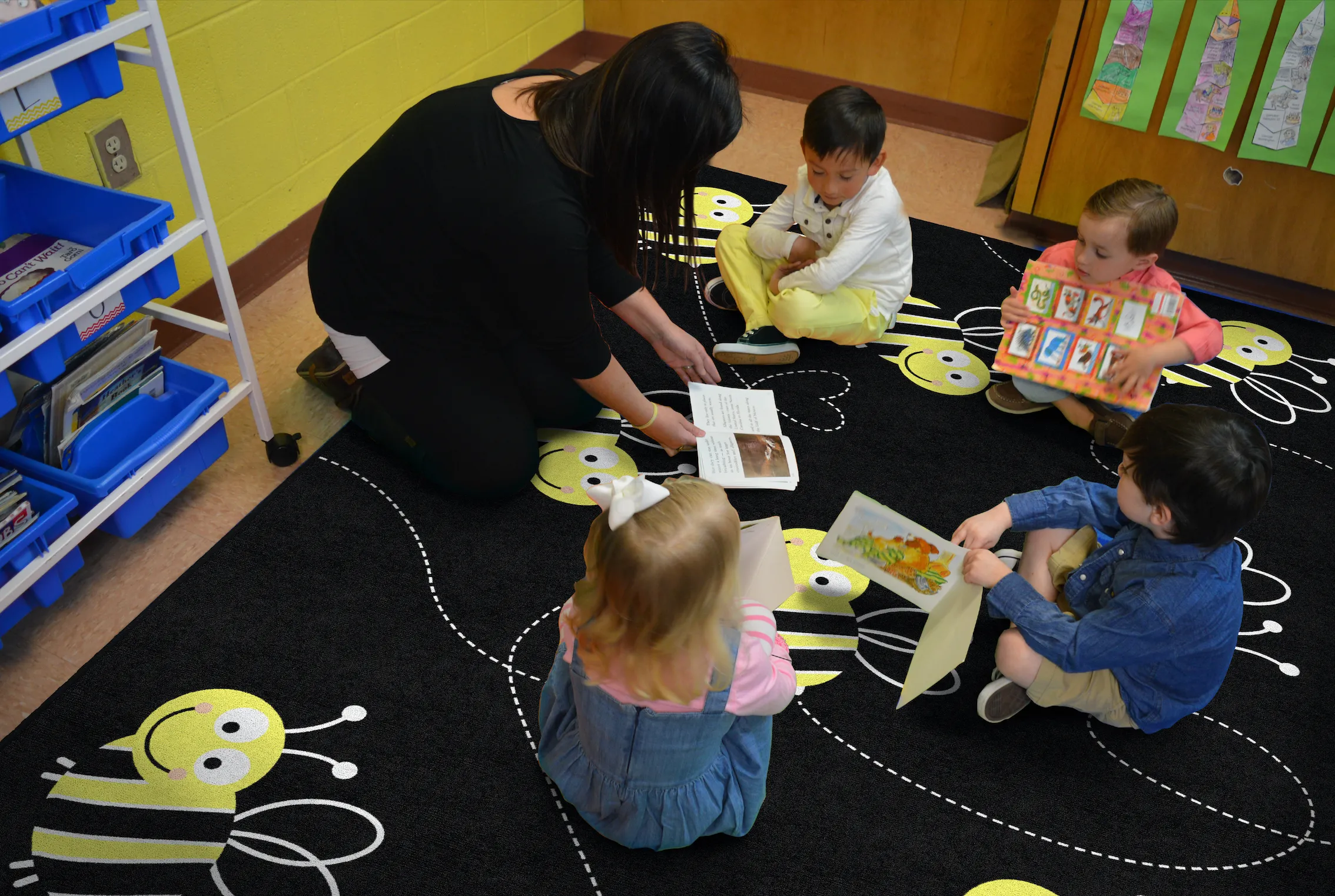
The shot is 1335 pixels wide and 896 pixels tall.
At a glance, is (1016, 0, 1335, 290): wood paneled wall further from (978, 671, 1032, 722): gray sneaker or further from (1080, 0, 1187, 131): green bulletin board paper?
(978, 671, 1032, 722): gray sneaker

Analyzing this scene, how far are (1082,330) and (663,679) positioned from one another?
1.56 meters

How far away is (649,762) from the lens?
143cm

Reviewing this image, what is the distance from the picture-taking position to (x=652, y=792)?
4.86 ft

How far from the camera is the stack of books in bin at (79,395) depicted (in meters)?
1.83

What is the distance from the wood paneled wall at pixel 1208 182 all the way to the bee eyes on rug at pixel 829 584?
159cm

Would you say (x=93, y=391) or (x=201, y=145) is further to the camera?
(x=201, y=145)

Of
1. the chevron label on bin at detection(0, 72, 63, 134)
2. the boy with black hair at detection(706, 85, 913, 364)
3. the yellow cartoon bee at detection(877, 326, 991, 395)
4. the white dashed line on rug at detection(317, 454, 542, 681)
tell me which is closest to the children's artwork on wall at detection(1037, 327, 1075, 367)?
the yellow cartoon bee at detection(877, 326, 991, 395)

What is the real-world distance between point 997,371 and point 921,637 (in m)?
1.01

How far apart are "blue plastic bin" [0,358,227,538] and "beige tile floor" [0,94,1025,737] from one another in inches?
2.6

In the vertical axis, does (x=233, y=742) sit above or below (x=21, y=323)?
below

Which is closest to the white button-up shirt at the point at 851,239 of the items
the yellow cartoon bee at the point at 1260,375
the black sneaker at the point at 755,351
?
the black sneaker at the point at 755,351

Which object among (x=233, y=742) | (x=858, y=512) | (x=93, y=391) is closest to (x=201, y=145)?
(x=93, y=391)

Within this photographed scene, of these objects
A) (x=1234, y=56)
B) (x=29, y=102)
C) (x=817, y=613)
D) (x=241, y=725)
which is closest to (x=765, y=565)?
(x=817, y=613)

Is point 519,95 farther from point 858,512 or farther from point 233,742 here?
point 233,742
